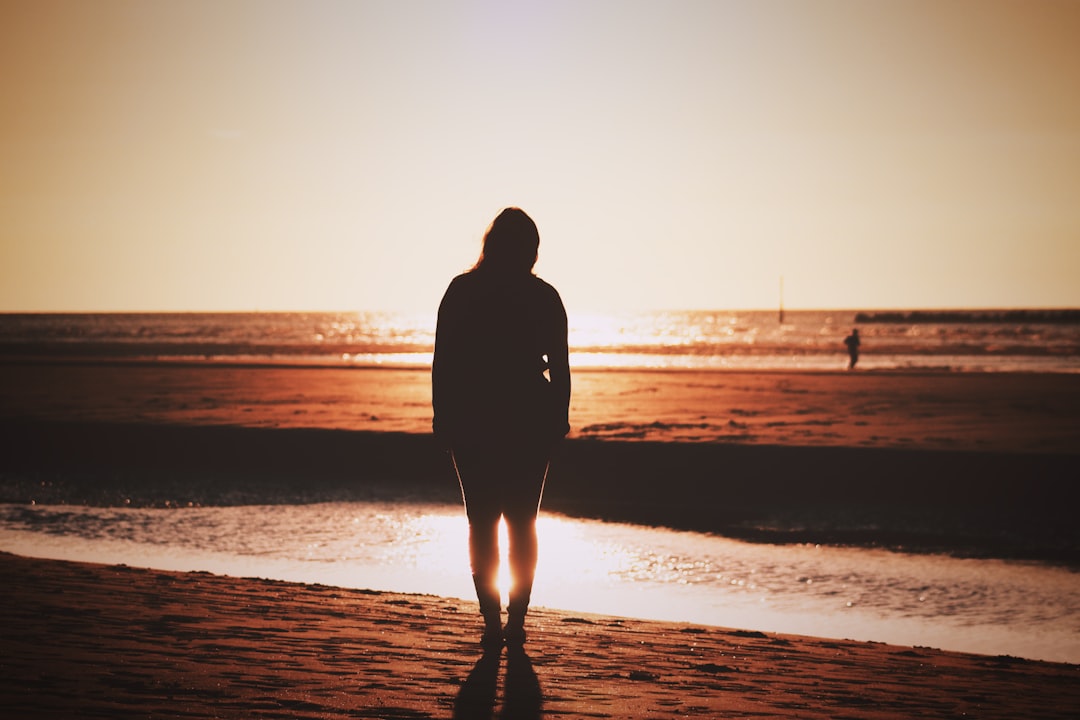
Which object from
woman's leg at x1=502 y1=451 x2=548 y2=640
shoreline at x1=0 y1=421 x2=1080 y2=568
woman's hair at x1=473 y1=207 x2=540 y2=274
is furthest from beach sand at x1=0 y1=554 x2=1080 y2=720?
shoreline at x1=0 y1=421 x2=1080 y2=568

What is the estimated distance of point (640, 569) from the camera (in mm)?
7188

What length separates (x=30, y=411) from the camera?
1928cm

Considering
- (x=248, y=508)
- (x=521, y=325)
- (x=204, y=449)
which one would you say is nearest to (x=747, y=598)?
(x=521, y=325)

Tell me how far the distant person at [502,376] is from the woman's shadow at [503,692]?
262 millimetres

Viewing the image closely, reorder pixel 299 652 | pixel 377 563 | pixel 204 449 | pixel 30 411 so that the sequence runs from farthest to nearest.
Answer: pixel 30 411 → pixel 204 449 → pixel 377 563 → pixel 299 652

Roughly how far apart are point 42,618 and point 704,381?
26.2 metres

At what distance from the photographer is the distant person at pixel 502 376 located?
435cm

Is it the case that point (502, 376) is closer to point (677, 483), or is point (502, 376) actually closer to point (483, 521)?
point (483, 521)

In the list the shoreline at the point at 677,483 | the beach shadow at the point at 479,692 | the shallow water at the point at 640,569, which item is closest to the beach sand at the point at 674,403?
→ the shoreline at the point at 677,483

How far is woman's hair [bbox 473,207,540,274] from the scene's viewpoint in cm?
443

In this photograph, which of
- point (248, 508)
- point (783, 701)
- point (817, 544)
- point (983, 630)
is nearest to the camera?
point (783, 701)

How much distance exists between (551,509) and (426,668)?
20.1ft

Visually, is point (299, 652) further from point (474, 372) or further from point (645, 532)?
point (645, 532)

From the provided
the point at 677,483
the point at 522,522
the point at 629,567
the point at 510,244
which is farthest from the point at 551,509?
the point at 510,244
